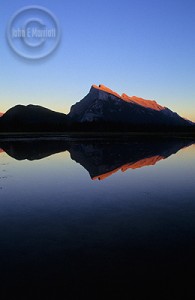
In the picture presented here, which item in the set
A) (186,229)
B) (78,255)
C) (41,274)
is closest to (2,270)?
(41,274)

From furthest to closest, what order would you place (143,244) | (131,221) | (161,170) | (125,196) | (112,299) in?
(161,170)
(125,196)
(131,221)
(143,244)
(112,299)

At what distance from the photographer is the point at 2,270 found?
8859 millimetres

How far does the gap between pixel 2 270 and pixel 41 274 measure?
4.11 ft

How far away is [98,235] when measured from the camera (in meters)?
11.9

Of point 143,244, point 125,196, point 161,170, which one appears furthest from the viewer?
point 161,170

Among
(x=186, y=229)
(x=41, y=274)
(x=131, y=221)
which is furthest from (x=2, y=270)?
(x=186, y=229)

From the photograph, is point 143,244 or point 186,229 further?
point 186,229

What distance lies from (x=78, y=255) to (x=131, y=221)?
4.40m

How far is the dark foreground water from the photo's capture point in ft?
27.5

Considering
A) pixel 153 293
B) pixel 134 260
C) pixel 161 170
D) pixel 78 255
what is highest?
pixel 161 170

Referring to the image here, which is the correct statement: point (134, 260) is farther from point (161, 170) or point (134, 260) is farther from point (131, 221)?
point (161, 170)

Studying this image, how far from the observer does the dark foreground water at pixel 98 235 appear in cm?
837

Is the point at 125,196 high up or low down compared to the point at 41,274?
up

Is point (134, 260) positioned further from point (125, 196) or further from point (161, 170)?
point (161, 170)
